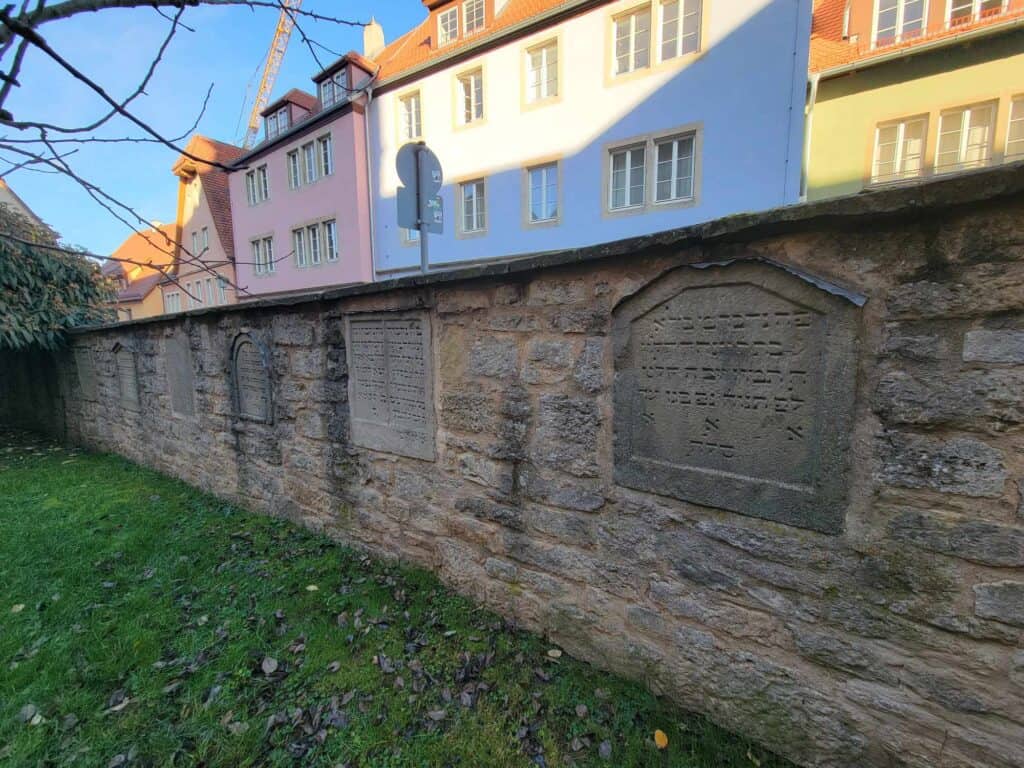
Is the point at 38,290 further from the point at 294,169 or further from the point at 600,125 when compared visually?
the point at 294,169

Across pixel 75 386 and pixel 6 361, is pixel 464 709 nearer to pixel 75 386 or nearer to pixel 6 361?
pixel 75 386

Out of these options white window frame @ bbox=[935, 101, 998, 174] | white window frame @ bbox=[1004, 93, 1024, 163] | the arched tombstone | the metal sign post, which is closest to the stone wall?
the metal sign post

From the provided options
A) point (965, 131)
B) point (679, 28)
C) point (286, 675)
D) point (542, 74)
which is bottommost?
Result: point (286, 675)

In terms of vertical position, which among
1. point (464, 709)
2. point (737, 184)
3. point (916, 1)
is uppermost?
point (916, 1)

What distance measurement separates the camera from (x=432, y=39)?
12.9 metres

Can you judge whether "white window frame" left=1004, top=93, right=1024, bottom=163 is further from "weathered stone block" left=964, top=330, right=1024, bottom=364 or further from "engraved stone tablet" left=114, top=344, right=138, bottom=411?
"engraved stone tablet" left=114, top=344, right=138, bottom=411

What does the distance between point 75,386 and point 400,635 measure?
278 inches

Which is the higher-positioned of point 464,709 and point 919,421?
point 919,421

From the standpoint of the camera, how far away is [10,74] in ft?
4.91

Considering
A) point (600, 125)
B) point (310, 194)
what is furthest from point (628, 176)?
point (310, 194)

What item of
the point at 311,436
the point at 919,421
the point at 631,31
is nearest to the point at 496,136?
the point at 631,31

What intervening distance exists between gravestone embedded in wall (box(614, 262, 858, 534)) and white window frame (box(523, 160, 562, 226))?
9.97m

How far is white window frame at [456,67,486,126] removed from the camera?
1192 centimetres

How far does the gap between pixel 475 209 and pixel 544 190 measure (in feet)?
7.04
